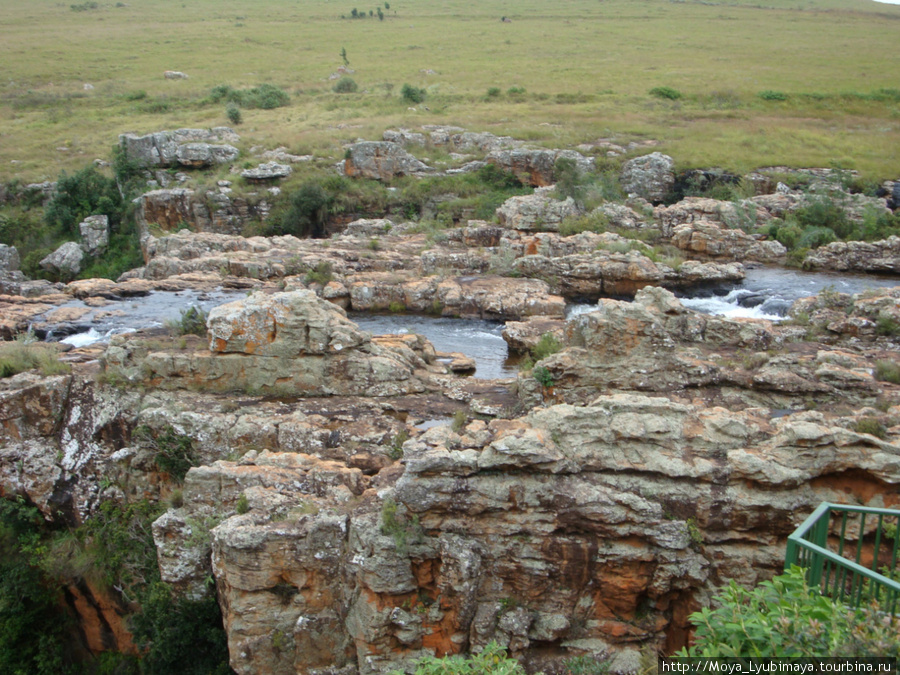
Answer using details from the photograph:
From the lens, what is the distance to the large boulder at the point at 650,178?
115 ft

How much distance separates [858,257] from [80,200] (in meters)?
38.1

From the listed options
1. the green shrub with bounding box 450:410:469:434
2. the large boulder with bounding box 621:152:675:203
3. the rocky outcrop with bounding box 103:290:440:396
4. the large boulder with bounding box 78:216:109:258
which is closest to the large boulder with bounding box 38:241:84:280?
the large boulder with bounding box 78:216:109:258

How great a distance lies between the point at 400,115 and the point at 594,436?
3888cm

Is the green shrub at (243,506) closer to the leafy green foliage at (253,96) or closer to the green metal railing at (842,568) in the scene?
the green metal railing at (842,568)

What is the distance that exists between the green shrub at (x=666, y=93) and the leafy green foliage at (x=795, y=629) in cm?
4843

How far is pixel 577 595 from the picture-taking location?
30.7 ft

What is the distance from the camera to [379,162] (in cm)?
3753

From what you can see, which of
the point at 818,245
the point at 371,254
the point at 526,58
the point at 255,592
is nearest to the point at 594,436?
the point at 255,592

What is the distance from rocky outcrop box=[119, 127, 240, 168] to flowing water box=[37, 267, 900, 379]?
19.7 metres

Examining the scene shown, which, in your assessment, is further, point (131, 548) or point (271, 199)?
point (271, 199)

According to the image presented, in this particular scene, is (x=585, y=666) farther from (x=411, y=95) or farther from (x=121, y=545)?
(x=411, y=95)

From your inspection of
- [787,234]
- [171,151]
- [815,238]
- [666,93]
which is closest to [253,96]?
[171,151]

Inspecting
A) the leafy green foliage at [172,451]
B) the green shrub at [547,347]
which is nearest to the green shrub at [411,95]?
the green shrub at [547,347]

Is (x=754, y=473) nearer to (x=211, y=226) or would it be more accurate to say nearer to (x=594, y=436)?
(x=594, y=436)
